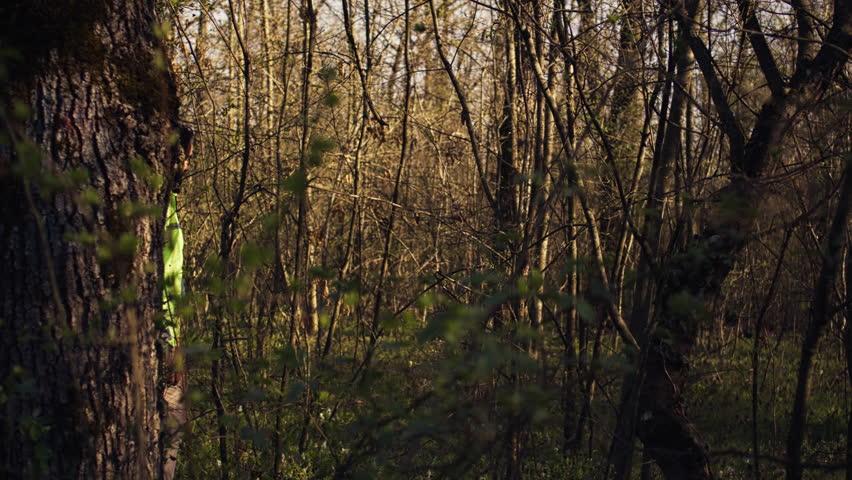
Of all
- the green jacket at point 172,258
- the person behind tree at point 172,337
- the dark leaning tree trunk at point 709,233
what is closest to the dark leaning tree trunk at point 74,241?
the person behind tree at point 172,337

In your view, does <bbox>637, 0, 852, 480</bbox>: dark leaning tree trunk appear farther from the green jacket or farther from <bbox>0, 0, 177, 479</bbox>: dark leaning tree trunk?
<bbox>0, 0, 177, 479</bbox>: dark leaning tree trunk

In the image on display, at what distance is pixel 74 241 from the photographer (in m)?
2.23

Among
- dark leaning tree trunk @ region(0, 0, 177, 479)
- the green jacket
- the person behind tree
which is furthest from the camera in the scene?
the green jacket

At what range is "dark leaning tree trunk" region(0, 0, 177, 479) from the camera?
86.2 inches

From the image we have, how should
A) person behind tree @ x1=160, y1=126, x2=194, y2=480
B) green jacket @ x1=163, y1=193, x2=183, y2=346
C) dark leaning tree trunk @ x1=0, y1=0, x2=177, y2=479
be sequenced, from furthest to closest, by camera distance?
1. green jacket @ x1=163, y1=193, x2=183, y2=346
2. person behind tree @ x1=160, y1=126, x2=194, y2=480
3. dark leaning tree trunk @ x1=0, y1=0, x2=177, y2=479

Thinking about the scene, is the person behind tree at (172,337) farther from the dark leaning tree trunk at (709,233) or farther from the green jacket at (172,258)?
the dark leaning tree trunk at (709,233)

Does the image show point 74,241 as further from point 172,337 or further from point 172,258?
point 172,258

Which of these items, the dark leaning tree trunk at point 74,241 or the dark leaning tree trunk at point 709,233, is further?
the dark leaning tree trunk at point 709,233

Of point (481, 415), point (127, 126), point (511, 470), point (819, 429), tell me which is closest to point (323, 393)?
point (481, 415)

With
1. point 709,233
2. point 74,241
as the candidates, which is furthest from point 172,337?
point 709,233

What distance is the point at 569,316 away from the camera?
5180 millimetres

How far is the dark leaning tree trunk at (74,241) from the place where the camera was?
2189mm

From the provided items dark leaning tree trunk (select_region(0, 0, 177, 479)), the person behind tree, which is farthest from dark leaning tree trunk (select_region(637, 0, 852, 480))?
dark leaning tree trunk (select_region(0, 0, 177, 479))

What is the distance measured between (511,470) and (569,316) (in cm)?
194
